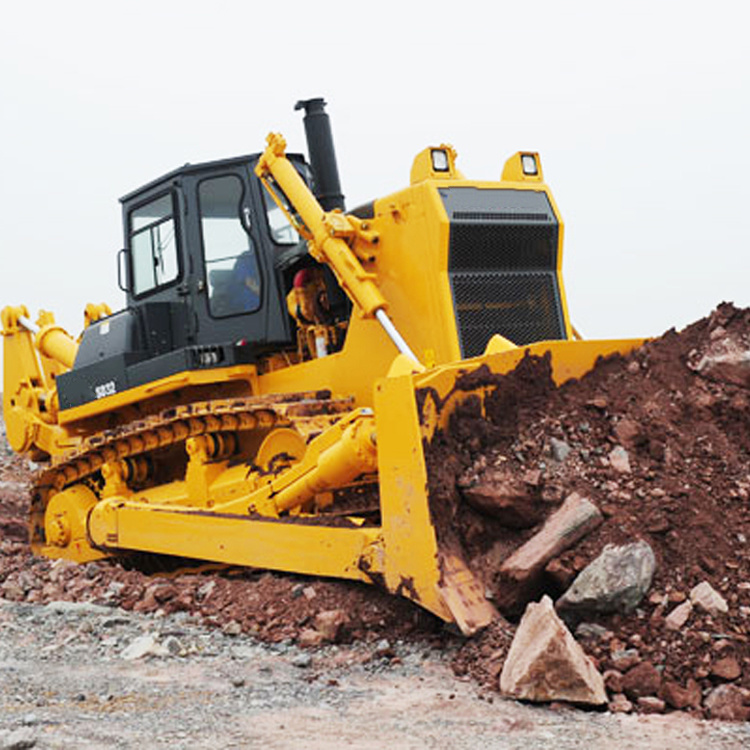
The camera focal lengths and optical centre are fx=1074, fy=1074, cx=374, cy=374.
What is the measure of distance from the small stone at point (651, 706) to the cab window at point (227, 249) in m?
4.29

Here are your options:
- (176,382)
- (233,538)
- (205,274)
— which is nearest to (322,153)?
(205,274)

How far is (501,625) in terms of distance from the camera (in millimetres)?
4477

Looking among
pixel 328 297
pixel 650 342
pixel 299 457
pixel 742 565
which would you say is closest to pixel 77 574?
pixel 299 457

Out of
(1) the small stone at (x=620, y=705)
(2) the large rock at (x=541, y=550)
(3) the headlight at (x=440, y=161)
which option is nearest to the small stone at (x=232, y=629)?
(2) the large rock at (x=541, y=550)

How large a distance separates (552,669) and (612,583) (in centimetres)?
51

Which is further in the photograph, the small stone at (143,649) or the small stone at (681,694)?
the small stone at (143,649)

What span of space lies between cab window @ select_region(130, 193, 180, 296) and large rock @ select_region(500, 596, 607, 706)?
14.9ft

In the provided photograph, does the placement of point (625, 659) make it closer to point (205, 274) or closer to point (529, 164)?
point (529, 164)

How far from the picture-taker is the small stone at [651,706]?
3.83 metres

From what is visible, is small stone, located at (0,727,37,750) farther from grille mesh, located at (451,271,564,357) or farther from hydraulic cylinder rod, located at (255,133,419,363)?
grille mesh, located at (451,271,564,357)

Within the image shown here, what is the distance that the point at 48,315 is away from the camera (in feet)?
33.6

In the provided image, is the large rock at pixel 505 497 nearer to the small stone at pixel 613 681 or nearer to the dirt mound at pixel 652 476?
the dirt mound at pixel 652 476

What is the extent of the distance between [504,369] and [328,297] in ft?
7.26

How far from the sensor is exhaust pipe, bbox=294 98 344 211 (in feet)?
23.8
